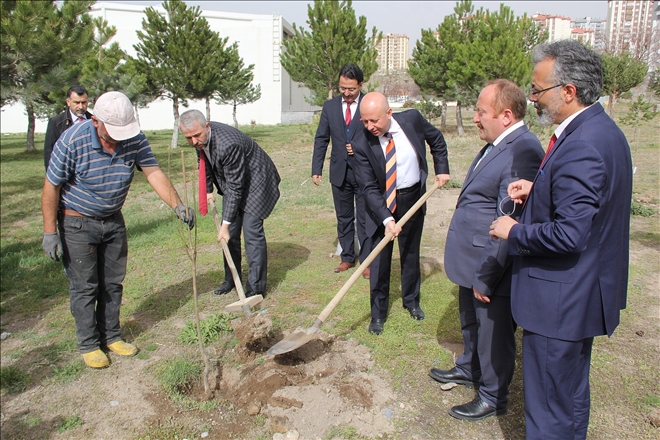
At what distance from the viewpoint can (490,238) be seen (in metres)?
2.57

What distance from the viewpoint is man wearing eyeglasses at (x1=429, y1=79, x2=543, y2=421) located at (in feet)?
8.07

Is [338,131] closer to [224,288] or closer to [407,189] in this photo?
[407,189]

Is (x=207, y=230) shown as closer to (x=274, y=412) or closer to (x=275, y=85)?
(x=274, y=412)

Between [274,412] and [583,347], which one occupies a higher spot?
[583,347]

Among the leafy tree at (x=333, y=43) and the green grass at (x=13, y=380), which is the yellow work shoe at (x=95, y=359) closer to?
the green grass at (x=13, y=380)

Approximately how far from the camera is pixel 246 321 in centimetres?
366

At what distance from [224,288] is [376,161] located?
216cm

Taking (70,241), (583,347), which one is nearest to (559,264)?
(583,347)

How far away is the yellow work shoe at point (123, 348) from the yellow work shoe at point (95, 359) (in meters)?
0.14

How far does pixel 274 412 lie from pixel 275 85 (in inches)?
1522

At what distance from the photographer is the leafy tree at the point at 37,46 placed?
888 cm

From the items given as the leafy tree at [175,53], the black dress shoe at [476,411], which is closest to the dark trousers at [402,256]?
the black dress shoe at [476,411]

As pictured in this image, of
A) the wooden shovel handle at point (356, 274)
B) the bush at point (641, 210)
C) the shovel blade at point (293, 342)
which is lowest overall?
the shovel blade at point (293, 342)

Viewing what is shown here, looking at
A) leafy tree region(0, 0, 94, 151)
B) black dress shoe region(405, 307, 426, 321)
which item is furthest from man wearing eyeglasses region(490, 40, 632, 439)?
leafy tree region(0, 0, 94, 151)
